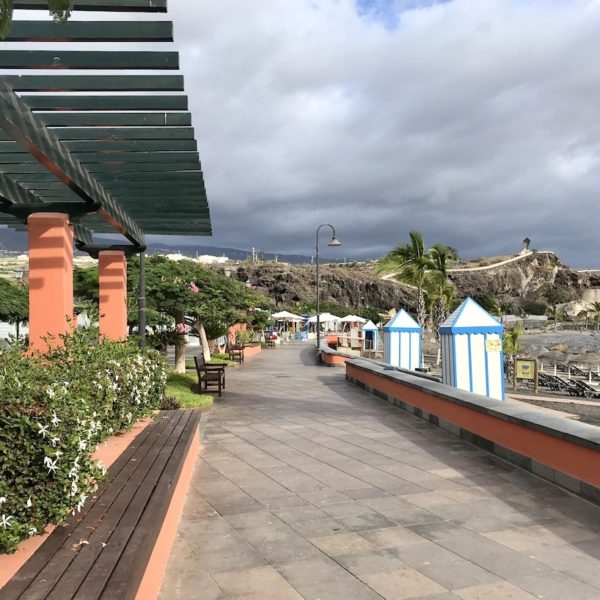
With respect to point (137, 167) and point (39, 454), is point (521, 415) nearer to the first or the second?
point (39, 454)

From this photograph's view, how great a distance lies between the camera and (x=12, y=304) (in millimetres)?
18281

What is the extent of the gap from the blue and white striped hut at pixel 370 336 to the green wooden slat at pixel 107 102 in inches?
1191

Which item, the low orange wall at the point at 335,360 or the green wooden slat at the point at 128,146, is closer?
the green wooden slat at the point at 128,146

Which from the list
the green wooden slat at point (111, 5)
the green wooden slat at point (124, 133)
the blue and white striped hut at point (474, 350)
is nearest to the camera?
the green wooden slat at point (111, 5)

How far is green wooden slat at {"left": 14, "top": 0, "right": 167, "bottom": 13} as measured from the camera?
170 inches

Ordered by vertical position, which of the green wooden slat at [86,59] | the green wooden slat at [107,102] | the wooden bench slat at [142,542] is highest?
the green wooden slat at [86,59]

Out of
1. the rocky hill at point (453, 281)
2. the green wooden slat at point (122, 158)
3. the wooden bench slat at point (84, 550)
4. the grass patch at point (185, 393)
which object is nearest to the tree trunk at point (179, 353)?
the grass patch at point (185, 393)

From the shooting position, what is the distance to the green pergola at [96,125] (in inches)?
182

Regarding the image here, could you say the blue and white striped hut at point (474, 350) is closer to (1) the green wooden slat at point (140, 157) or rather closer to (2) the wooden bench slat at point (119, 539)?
(1) the green wooden slat at point (140, 157)

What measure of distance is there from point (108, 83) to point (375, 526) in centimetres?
437

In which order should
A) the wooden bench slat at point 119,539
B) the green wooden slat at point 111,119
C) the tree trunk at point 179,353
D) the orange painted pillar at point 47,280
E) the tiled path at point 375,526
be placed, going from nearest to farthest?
the wooden bench slat at point 119,539 < the tiled path at point 375,526 < the green wooden slat at point 111,119 < the orange painted pillar at point 47,280 < the tree trunk at point 179,353

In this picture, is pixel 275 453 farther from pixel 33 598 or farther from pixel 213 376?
pixel 213 376

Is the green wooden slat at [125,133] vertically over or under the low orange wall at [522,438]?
over

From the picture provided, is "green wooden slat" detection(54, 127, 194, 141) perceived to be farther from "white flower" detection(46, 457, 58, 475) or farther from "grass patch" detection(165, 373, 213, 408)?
"grass patch" detection(165, 373, 213, 408)
